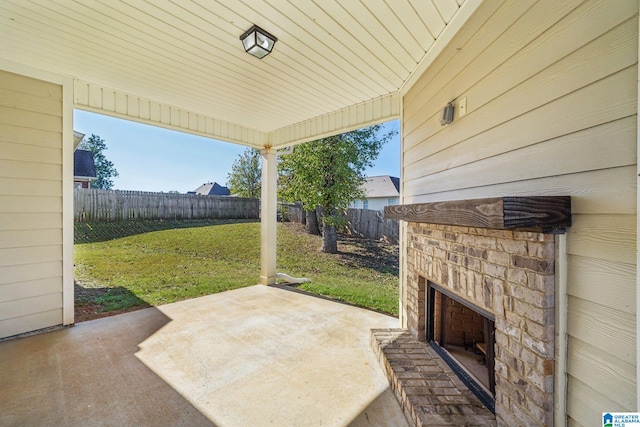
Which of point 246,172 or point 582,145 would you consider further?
point 246,172

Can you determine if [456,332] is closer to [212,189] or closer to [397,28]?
[397,28]

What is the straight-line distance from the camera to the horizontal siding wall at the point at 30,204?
2910 millimetres

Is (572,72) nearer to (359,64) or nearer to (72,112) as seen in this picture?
(359,64)

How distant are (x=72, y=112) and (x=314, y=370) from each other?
3.96m

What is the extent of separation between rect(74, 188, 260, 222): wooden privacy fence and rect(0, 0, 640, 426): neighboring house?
6457 millimetres

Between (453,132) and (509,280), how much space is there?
1.21 meters

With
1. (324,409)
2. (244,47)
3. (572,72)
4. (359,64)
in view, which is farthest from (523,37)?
(324,409)

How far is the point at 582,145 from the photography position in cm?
114

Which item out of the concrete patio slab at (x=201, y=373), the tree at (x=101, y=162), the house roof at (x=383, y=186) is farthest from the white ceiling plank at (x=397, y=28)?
the tree at (x=101, y=162)

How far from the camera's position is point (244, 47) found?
8.11 feet

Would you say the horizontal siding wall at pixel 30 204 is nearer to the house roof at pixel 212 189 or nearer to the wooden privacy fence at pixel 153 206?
the wooden privacy fence at pixel 153 206

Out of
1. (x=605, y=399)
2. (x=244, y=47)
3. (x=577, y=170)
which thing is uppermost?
(x=244, y=47)

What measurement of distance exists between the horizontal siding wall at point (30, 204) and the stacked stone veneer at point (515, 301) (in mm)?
4240

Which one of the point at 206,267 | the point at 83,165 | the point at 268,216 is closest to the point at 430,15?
the point at 268,216
